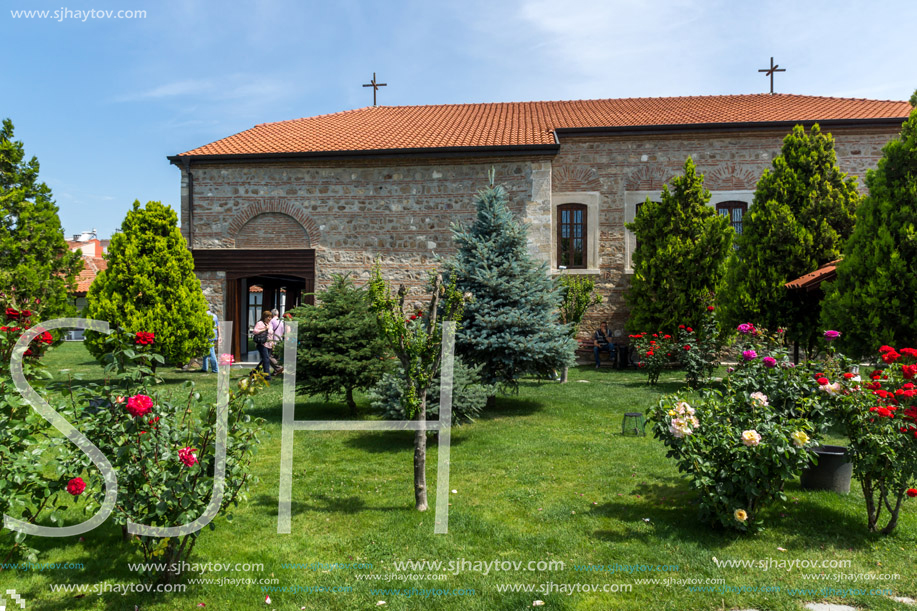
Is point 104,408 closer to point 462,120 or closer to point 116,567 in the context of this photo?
point 116,567

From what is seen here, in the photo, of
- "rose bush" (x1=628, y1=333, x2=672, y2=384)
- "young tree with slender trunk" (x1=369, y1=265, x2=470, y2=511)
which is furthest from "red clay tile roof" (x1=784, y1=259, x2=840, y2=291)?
"young tree with slender trunk" (x1=369, y1=265, x2=470, y2=511)

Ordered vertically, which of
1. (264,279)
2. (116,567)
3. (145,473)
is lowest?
(116,567)

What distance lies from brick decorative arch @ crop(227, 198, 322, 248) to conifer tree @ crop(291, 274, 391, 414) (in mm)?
6508

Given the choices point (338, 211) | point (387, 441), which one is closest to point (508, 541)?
point (387, 441)

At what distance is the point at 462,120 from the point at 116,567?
16.3 metres

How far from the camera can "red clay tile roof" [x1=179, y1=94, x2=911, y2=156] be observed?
49.2ft

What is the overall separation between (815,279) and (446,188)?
8908mm

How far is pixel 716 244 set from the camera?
44.3 ft

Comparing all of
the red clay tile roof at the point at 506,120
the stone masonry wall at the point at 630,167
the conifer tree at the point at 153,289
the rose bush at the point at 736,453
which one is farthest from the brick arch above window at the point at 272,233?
the rose bush at the point at 736,453

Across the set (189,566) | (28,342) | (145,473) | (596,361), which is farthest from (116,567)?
(596,361)

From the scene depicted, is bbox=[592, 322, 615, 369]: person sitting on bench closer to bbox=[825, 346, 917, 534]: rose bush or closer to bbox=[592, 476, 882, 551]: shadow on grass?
bbox=[592, 476, 882, 551]: shadow on grass

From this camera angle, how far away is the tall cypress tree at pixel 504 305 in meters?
8.55

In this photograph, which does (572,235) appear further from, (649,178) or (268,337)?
(268,337)

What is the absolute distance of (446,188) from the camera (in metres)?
14.9
